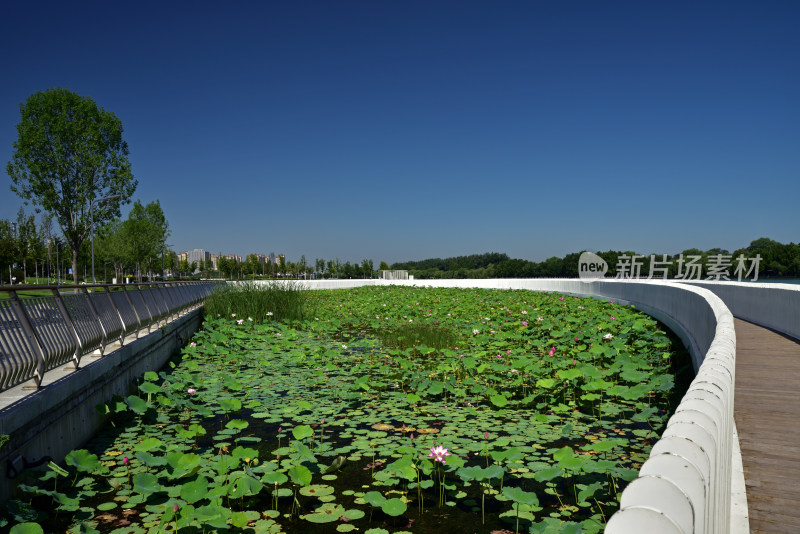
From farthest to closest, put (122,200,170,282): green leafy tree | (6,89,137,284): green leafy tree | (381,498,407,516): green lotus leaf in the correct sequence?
(122,200,170,282): green leafy tree < (6,89,137,284): green leafy tree < (381,498,407,516): green lotus leaf

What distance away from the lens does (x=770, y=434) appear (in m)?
3.97

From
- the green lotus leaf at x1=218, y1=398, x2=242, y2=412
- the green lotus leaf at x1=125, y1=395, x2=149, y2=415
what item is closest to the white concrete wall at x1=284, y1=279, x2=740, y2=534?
the green lotus leaf at x1=218, y1=398, x2=242, y2=412

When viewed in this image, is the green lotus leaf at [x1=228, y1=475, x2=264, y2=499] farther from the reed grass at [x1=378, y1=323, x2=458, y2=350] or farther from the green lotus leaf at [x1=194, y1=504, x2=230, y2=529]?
the reed grass at [x1=378, y1=323, x2=458, y2=350]

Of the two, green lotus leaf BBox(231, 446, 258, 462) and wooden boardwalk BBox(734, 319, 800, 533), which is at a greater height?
wooden boardwalk BBox(734, 319, 800, 533)

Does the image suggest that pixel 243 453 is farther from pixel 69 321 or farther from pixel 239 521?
pixel 69 321

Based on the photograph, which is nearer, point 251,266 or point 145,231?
point 145,231

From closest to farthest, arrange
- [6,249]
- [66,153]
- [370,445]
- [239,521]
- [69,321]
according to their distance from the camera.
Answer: [239,521] < [370,445] < [69,321] < [66,153] < [6,249]

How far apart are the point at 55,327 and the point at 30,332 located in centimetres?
62

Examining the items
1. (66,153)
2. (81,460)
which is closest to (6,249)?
(66,153)

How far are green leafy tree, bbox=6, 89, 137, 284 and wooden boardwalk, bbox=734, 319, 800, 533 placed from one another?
25.8 m

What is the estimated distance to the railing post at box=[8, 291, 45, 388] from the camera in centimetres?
469

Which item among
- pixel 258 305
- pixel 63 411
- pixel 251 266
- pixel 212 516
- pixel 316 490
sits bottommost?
pixel 316 490

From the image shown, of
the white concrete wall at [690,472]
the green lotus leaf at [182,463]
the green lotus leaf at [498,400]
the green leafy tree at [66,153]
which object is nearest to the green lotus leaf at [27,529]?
→ the green lotus leaf at [182,463]

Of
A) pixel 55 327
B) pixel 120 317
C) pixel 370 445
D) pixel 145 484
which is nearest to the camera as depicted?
pixel 145 484
